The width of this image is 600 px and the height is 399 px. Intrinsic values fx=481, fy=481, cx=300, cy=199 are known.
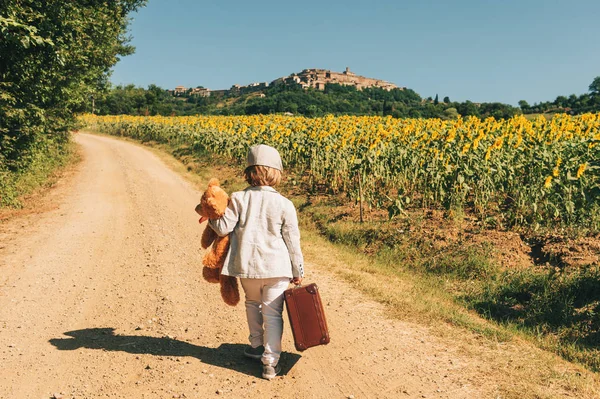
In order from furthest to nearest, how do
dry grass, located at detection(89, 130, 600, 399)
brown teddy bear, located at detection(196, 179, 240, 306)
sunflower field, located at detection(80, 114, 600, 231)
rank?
sunflower field, located at detection(80, 114, 600, 231)
dry grass, located at detection(89, 130, 600, 399)
brown teddy bear, located at detection(196, 179, 240, 306)

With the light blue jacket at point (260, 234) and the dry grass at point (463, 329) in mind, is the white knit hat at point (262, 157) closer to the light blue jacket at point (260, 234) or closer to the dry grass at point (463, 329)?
the light blue jacket at point (260, 234)

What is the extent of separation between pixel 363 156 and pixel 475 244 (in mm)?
3664

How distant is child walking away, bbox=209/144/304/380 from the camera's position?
392 centimetres

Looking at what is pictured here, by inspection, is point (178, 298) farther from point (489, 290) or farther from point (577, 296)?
point (577, 296)

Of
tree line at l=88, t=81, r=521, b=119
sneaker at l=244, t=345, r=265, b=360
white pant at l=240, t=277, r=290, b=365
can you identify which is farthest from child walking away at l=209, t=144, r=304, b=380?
tree line at l=88, t=81, r=521, b=119

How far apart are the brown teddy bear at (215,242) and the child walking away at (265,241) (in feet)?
0.23

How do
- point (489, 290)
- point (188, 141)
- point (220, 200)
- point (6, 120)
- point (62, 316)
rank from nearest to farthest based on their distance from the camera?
point (220, 200) < point (62, 316) < point (489, 290) < point (6, 120) < point (188, 141)

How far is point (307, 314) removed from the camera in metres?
3.92

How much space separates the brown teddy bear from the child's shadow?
1.88ft

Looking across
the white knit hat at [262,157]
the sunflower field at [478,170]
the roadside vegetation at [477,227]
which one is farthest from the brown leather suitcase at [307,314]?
the sunflower field at [478,170]

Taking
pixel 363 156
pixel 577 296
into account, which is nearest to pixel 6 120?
pixel 363 156

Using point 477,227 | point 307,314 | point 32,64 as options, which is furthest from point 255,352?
point 32,64

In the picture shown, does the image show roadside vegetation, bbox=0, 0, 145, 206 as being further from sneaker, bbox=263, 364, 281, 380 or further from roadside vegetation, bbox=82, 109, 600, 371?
roadside vegetation, bbox=82, 109, 600, 371

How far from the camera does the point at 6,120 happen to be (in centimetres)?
1048
